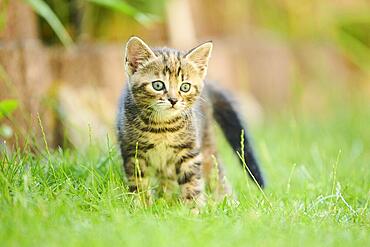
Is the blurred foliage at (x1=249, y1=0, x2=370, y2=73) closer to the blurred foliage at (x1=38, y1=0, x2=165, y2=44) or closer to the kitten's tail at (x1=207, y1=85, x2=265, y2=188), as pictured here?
the blurred foliage at (x1=38, y1=0, x2=165, y2=44)

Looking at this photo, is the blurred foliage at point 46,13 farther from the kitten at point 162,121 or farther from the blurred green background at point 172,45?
the kitten at point 162,121

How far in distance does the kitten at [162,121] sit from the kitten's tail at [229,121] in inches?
15.5

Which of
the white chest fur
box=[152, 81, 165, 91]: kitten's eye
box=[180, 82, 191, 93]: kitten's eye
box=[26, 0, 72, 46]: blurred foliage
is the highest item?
box=[26, 0, 72, 46]: blurred foliage

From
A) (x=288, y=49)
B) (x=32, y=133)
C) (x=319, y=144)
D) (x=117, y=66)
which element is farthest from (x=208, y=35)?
(x=32, y=133)

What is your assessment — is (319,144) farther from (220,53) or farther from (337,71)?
(337,71)

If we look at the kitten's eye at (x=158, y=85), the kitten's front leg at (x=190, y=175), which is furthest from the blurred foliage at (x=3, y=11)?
the kitten's front leg at (x=190, y=175)

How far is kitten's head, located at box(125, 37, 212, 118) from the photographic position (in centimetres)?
369

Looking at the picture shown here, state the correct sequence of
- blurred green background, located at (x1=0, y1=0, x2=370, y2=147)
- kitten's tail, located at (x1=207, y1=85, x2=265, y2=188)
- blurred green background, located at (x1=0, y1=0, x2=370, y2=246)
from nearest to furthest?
blurred green background, located at (x1=0, y1=0, x2=370, y2=246), kitten's tail, located at (x1=207, y1=85, x2=265, y2=188), blurred green background, located at (x1=0, y1=0, x2=370, y2=147)

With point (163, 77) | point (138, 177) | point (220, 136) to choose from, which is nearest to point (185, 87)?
point (163, 77)

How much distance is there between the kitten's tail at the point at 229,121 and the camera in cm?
413

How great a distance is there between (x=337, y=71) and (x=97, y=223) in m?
7.35

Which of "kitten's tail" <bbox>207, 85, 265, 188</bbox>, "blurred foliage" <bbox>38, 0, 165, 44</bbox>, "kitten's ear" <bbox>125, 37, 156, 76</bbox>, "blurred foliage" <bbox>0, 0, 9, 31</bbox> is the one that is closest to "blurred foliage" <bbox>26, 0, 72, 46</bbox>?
"blurred foliage" <bbox>0, 0, 9, 31</bbox>

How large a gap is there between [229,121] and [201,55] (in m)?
0.63

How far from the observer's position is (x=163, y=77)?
373 cm
